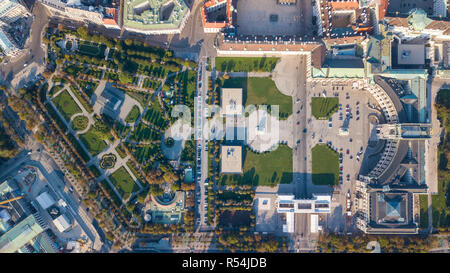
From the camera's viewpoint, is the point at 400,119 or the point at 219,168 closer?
the point at 400,119

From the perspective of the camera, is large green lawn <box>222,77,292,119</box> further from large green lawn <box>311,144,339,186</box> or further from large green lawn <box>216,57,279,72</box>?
large green lawn <box>311,144,339,186</box>

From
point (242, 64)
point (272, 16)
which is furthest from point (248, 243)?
point (272, 16)

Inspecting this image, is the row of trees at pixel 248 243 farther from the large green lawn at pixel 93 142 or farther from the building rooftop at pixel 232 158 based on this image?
the large green lawn at pixel 93 142

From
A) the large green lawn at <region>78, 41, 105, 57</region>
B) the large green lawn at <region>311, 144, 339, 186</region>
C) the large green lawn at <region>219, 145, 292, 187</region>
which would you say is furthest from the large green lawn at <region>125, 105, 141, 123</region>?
the large green lawn at <region>311, 144, 339, 186</region>

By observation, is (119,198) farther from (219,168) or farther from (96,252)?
(219,168)

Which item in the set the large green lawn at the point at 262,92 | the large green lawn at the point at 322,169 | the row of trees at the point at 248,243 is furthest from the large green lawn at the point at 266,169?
the row of trees at the point at 248,243

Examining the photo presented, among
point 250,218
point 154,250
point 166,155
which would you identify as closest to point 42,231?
point 154,250
